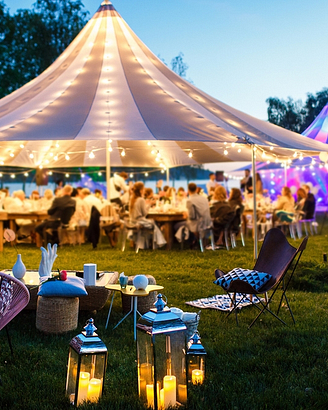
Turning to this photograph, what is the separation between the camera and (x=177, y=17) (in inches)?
553

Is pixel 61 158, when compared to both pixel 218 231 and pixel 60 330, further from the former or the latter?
pixel 60 330

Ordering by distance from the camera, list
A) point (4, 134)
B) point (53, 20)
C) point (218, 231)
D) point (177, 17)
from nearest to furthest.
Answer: point (4, 134)
point (218, 231)
point (177, 17)
point (53, 20)

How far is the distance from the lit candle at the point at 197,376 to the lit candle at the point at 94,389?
1.88ft

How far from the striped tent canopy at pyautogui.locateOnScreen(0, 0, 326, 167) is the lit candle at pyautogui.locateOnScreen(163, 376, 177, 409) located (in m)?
3.42

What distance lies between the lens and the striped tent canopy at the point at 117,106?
5.84 meters

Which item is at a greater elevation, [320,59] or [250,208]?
[320,59]

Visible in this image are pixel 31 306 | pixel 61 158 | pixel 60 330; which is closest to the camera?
pixel 60 330

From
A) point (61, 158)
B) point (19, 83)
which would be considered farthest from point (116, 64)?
point (19, 83)

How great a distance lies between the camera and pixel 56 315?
13.7 feet

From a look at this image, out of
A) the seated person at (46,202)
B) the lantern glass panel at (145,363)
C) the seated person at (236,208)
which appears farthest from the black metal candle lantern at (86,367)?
the seated person at (46,202)

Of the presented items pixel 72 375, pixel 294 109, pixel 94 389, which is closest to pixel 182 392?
pixel 94 389

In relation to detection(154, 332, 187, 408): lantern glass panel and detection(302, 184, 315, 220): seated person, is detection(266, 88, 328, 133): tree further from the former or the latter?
detection(154, 332, 187, 408): lantern glass panel

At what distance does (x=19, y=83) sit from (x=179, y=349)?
20.2 m

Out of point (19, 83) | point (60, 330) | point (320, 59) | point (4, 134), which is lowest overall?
point (60, 330)
